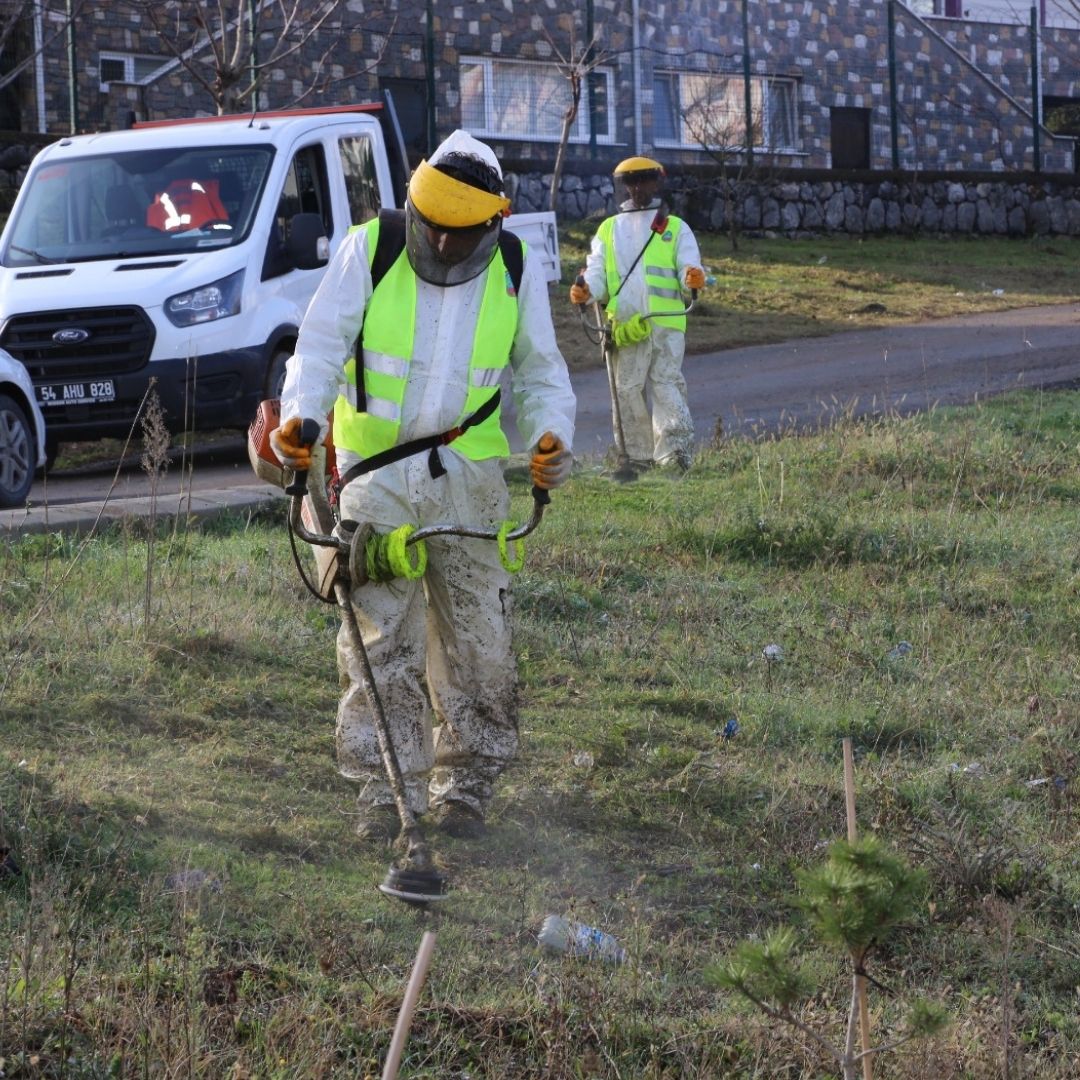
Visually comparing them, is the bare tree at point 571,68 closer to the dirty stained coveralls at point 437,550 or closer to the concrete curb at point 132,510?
the concrete curb at point 132,510

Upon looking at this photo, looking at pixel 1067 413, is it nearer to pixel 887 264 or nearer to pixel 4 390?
pixel 4 390

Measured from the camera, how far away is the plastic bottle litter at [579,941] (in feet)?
14.8

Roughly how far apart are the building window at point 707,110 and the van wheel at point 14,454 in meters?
17.3

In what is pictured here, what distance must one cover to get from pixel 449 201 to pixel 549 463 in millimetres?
764

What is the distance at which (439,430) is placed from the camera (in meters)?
5.05

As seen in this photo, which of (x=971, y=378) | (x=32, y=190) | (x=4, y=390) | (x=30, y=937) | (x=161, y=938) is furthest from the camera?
(x=971, y=378)

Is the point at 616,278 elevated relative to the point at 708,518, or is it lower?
elevated

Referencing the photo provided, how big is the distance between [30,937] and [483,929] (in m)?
1.33

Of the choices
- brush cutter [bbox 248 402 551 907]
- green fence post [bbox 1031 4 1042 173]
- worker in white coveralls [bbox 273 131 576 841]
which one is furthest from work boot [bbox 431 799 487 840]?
green fence post [bbox 1031 4 1042 173]

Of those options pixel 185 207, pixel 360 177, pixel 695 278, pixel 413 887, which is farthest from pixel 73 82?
pixel 413 887

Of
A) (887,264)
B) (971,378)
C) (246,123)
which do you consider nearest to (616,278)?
(246,123)

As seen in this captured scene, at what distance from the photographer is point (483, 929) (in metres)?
4.67

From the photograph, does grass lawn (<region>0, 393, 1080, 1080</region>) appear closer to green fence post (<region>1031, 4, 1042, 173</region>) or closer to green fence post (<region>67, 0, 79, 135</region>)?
green fence post (<region>67, 0, 79, 135</region>)

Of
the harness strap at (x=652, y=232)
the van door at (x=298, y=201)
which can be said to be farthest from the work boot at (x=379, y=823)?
the van door at (x=298, y=201)
